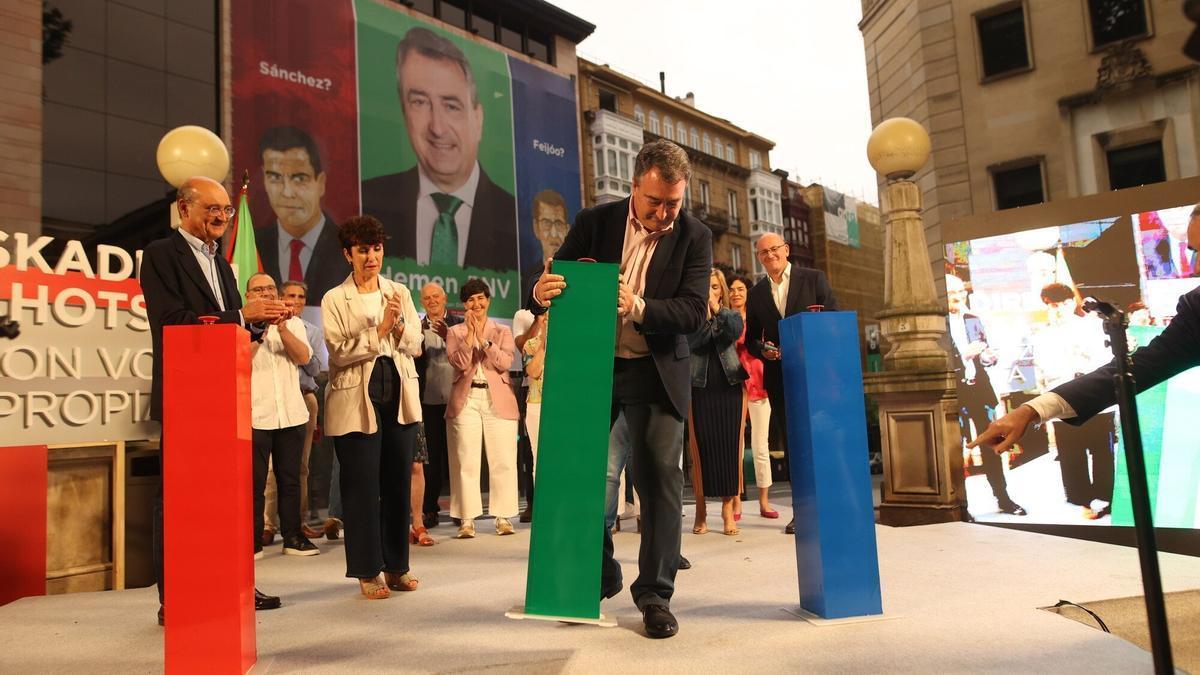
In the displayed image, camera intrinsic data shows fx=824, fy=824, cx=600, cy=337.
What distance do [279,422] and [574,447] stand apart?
10.4 ft

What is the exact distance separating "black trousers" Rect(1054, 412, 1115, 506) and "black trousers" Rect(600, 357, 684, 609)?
4.04 m

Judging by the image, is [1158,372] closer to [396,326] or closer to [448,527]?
[396,326]

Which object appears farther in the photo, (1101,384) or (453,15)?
(453,15)

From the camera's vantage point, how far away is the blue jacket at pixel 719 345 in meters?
5.66

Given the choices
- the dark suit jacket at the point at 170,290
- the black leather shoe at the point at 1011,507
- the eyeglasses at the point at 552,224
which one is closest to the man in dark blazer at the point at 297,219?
the eyeglasses at the point at 552,224

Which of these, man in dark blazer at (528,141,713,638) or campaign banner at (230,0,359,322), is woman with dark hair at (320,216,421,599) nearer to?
man in dark blazer at (528,141,713,638)

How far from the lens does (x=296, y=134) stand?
20312 millimetres

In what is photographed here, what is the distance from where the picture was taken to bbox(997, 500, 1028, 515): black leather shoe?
6.05 metres

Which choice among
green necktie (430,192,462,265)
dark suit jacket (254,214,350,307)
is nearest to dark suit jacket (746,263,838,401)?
dark suit jacket (254,214,350,307)

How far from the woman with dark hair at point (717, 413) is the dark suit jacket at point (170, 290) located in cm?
323

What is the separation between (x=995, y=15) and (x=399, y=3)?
52.8 feet

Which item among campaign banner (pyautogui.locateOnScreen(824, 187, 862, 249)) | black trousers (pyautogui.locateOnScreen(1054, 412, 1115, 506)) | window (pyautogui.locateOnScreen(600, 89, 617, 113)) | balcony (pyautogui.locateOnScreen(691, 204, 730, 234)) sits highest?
window (pyautogui.locateOnScreen(600, 89, 617, 113))

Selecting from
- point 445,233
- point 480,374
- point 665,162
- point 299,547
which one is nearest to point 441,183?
point 445,233

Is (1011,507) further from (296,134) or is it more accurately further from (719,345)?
(296,134)
